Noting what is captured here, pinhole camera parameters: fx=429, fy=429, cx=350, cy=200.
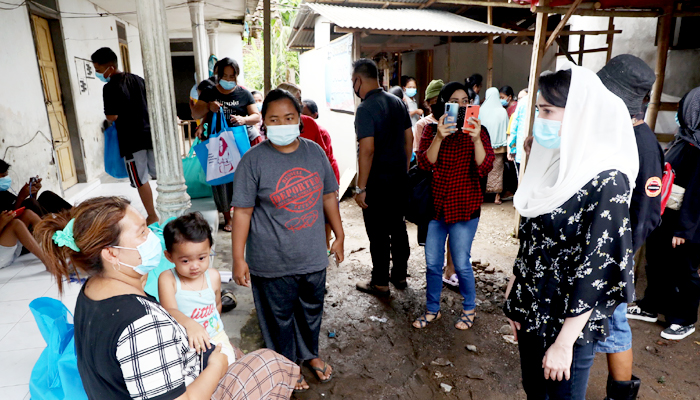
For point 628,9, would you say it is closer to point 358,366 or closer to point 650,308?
point 650,308

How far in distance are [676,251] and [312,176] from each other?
109 inches

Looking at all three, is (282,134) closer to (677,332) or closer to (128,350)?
(128,350)

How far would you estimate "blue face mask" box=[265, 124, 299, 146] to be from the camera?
2.35m

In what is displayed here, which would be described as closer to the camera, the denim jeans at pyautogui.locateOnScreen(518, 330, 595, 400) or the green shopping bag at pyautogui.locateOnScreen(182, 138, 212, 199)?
the denim jeans at pyautogui.locateOnScreen(518, 330, 595, 400)

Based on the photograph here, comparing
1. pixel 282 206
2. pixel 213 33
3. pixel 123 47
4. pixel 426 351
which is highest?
pixel 213 33

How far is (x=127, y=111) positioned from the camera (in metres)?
4.15

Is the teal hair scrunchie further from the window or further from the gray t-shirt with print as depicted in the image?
the window

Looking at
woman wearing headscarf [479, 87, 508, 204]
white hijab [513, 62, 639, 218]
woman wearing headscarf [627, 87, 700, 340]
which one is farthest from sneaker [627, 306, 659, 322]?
Result: woman wearing headscarf [479, 87, 508, 204]

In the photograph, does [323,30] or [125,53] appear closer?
[323,30]

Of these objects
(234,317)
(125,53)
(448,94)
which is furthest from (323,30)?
(234,317)

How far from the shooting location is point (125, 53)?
365 inches

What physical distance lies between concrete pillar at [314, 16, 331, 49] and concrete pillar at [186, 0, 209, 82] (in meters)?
2.28

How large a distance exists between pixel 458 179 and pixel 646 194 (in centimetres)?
128

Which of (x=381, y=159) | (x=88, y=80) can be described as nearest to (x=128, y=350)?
(x=381, y=159)
